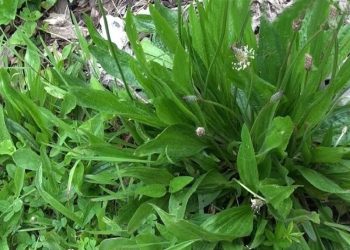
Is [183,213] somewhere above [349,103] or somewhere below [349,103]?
below

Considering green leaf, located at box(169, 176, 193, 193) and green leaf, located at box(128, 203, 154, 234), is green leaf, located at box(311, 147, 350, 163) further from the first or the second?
green leaf, located at box(128, 203, 154, 234)

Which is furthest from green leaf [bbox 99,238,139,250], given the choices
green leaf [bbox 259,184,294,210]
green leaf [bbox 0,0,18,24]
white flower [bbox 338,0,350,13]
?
green leaf [bbox 0,0,18,24]

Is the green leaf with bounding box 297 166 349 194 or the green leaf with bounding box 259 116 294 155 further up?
the green leaf with bounding box 259 116 294 155

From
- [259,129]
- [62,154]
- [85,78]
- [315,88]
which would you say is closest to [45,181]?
[62,154]

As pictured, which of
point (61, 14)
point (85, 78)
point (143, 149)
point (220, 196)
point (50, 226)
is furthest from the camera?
point (61, 14)

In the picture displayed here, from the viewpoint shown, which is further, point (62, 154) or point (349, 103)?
point (62, 154)

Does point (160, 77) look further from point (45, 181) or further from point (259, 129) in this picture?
point (45, 181)

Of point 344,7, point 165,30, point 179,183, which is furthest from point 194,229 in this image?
point 344,7

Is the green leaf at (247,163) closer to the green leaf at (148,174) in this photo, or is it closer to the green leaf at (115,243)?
the green leaf at (148,174)
